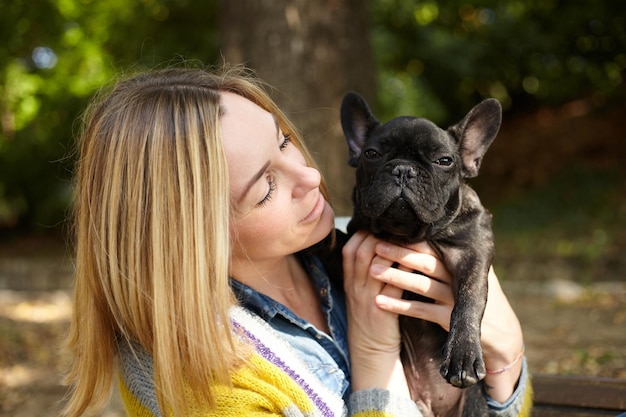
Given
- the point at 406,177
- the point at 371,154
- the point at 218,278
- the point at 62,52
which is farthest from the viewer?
the point at 62,52

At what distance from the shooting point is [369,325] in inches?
100

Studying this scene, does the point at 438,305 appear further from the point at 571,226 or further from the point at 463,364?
the point at 571,226

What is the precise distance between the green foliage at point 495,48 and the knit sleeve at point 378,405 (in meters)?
8.47

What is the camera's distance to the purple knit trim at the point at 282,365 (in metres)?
2.27

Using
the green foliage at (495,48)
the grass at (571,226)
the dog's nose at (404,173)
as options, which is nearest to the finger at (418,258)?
the dog's nose at (404,173)

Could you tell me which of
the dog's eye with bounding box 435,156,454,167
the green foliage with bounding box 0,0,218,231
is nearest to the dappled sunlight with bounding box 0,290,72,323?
the green foliage with bounding box 0,0,218,231

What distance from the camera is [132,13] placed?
36.6 feet

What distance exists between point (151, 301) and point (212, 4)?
8.95 meters

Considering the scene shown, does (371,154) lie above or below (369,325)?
above

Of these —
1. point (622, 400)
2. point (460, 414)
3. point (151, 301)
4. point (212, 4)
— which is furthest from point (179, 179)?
point (212, 4)

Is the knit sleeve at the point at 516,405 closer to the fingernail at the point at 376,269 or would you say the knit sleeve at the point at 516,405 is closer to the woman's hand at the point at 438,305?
the woman's hand at the point at 438,305

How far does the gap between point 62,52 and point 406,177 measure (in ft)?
35.9

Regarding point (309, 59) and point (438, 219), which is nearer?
point (438, 219)

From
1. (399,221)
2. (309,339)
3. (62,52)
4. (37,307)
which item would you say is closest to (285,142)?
(399,221)
